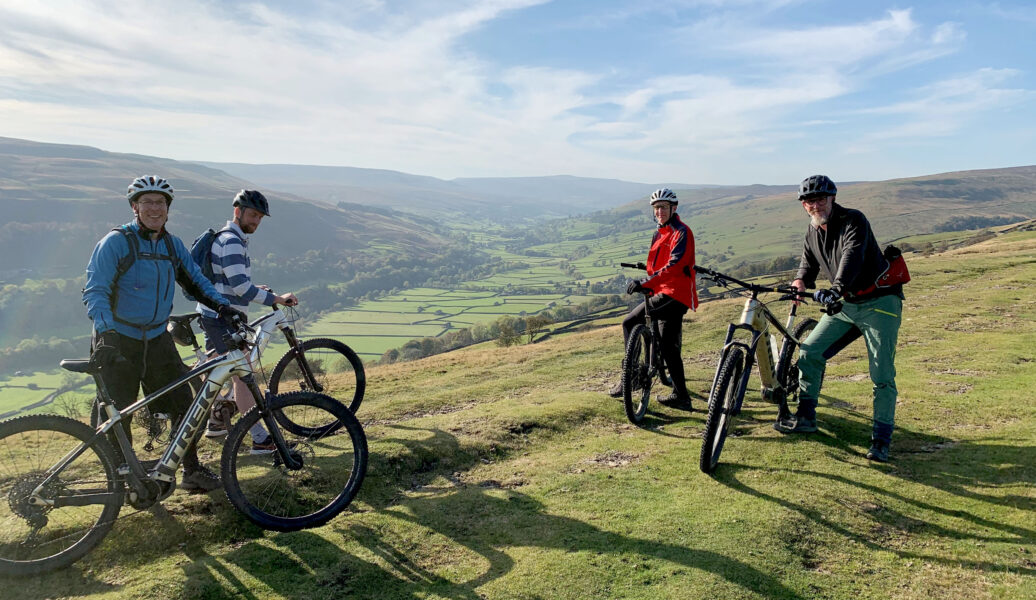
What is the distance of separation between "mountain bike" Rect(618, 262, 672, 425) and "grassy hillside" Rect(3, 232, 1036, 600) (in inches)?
14.7

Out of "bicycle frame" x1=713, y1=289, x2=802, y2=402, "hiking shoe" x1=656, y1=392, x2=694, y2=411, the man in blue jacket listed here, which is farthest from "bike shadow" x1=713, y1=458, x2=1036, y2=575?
the man in blue jacket

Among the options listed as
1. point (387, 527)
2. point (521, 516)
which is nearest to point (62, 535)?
point (387, 527)

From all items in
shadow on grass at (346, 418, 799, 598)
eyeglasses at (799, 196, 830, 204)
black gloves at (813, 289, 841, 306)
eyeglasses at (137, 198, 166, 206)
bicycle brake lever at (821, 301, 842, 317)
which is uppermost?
eyeglasses at (799, 196, 830, 204)

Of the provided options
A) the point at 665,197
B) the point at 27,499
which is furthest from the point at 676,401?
the point at 27,499

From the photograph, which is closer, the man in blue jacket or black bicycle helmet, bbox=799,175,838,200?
the man in blue jacket

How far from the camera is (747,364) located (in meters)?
6.93

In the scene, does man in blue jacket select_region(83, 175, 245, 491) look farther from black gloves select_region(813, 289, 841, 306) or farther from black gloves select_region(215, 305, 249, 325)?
black gloves select_region(813, 289, 841, 306)

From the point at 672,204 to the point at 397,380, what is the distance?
9.80 meters

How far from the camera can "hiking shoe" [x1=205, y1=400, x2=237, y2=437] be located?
7496 millimetres

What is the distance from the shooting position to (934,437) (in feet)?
25.1

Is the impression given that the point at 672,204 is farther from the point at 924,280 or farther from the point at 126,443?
the point at 924,280

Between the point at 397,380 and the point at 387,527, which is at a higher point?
the point at 387,527

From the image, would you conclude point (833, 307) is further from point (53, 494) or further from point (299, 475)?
point (53, 494)

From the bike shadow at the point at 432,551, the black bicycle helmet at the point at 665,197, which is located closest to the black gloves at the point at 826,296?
the black bicycle helmet at the point at 665,197
